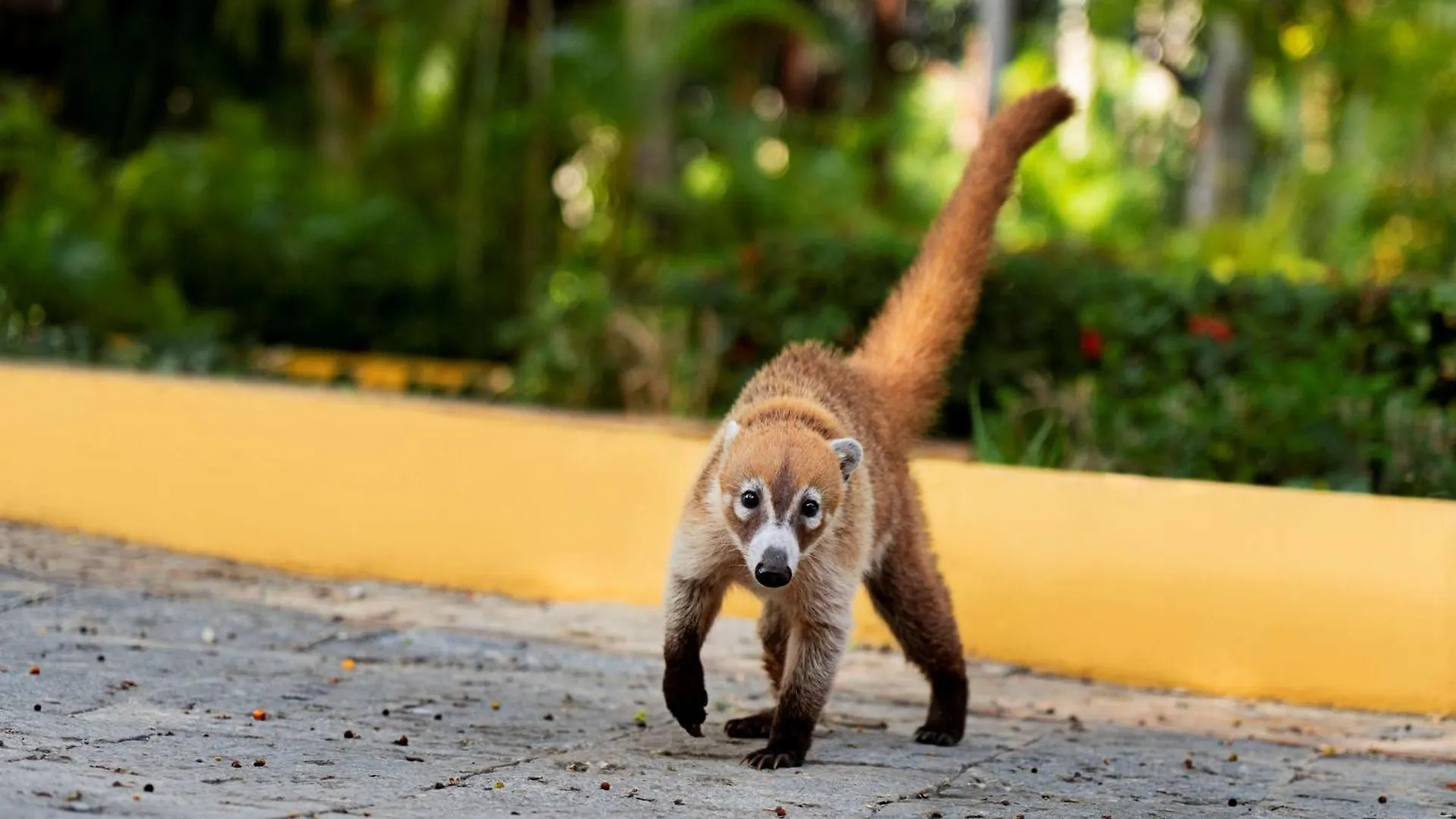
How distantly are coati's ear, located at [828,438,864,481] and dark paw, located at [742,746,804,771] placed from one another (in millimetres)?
715

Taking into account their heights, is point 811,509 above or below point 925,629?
above

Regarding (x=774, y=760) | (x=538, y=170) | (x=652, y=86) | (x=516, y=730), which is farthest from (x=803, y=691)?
(x=538, y=170)

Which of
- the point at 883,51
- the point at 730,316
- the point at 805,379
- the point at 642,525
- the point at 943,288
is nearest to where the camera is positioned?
the point at 805,379

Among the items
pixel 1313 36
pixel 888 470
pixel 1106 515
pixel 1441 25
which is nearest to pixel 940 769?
pixel 888 470

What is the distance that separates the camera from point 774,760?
4668 millimetres

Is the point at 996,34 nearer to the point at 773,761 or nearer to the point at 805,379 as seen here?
the point at 805,379

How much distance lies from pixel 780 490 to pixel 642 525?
2.78 metres

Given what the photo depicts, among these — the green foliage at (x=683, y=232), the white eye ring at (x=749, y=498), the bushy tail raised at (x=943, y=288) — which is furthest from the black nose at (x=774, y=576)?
the green foliage at (x=683, y=232)

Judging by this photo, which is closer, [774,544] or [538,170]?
[774,544]

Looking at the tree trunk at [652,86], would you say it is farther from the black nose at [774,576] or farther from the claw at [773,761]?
the black nose at [774,576]

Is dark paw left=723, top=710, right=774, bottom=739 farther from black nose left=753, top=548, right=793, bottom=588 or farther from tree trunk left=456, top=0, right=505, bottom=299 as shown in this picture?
tree trunk left=456, top=0, right=505, bottom=299

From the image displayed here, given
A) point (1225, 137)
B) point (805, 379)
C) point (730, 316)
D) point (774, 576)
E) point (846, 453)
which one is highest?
point (1225, 137)

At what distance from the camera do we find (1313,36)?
13469 mm

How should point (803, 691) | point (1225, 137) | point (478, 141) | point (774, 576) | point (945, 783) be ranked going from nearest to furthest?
point (774, 576)
point (945, 783)
point (803, 691)
point (478, 141)
point (1225, 137)
